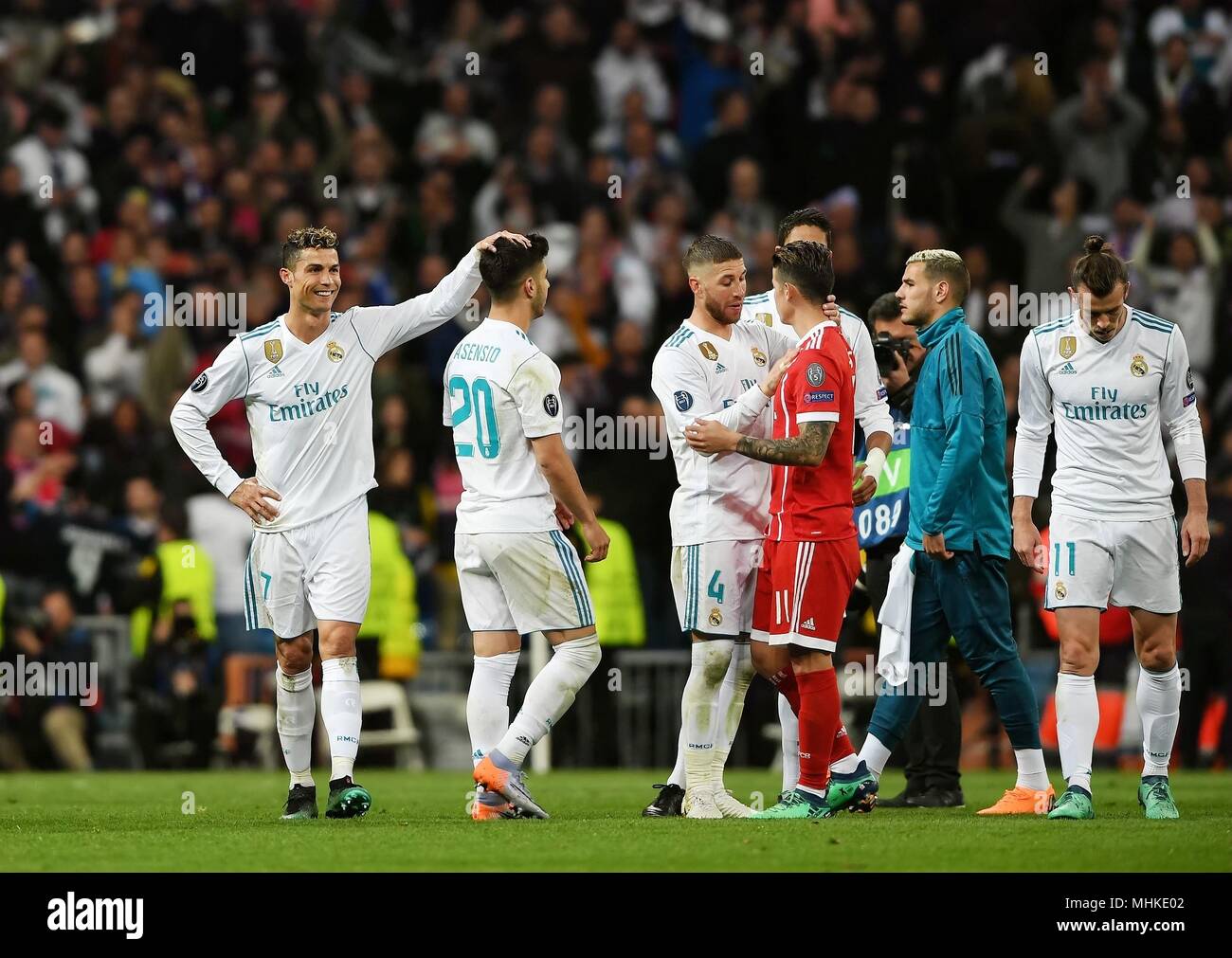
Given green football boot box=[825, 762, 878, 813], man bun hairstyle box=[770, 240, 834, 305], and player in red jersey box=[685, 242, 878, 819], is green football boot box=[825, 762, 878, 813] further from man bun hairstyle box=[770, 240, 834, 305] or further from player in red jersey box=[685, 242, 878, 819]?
man bun hairstyle box=[770, 240, 834, 305]

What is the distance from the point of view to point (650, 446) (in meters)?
16.4

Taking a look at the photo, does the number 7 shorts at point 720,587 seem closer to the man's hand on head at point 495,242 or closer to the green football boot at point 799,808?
the green football boot at point 799,808

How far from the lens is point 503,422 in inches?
368

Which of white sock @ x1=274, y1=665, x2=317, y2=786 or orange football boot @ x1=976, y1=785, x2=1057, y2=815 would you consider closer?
orange football boot @ x1=976, y1=785, x2=1057, y2=815

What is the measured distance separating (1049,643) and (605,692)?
3613mm

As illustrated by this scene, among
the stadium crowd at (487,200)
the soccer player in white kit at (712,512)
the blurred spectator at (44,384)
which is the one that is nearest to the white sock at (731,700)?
the soccer player in white kit at (712,512)

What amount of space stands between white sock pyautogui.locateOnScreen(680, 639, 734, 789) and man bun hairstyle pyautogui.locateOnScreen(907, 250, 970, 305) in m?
2.10

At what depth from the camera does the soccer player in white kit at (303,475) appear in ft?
31.3

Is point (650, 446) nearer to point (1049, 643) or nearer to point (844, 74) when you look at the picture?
point (1049, 643)

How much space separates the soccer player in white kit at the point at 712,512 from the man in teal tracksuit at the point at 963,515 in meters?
0.85

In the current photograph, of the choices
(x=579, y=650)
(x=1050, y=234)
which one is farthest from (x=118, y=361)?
(x=579, y=650)

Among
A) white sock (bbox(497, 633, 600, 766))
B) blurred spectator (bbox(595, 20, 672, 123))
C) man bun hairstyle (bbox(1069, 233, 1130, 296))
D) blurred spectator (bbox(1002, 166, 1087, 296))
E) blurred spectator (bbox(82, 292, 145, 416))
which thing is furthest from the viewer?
blurred spectator (bbox(595, 20, 672, 123))

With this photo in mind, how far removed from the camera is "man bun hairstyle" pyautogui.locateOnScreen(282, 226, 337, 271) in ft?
31.7

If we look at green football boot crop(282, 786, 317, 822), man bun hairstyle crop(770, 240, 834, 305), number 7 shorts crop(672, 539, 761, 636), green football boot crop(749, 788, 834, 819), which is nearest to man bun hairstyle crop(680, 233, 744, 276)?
man bun hairstyle crop(770, 240, 834, 305)
